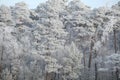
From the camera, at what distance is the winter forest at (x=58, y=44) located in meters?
37.3

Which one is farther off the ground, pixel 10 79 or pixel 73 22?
pixel 73 22

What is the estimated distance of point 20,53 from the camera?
42.2 metres

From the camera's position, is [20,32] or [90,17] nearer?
[90,17]

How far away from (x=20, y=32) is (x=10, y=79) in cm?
1147

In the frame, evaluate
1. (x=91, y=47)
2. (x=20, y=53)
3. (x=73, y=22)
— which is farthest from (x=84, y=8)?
(x=20, y=53)

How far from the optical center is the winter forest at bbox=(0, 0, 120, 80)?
3734cm

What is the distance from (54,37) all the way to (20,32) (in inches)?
420

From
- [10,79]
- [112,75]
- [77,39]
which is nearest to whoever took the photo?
[10,79]

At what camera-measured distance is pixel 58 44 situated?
123 ft

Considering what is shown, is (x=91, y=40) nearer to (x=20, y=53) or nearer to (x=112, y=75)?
(x=112, y=75)

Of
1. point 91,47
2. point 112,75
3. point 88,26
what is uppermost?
point 88,26

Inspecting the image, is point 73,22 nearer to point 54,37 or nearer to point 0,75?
point 54,37

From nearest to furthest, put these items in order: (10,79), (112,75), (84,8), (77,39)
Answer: (10,79) < (112,75) < (77,39) < (84,8)

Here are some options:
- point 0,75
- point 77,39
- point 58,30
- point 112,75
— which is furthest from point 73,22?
point 0,75
